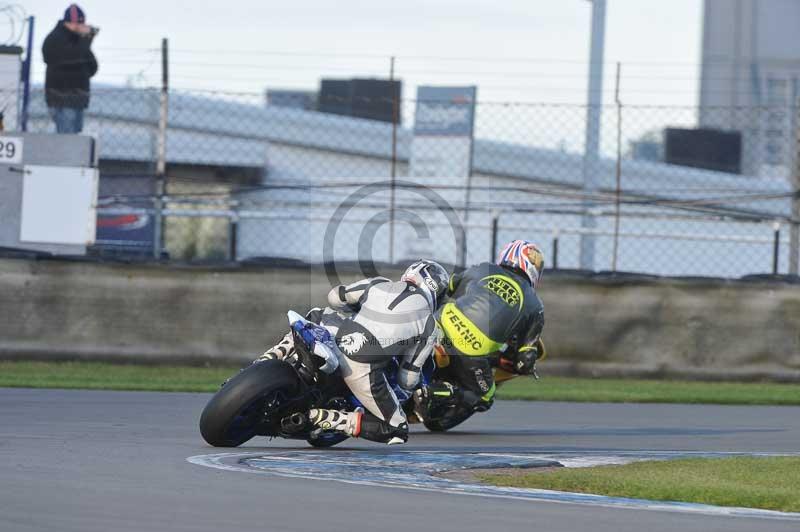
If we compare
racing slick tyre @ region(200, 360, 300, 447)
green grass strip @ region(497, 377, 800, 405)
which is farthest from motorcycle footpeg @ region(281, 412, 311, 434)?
green grass strip @ region(497, 377, 800, 405)

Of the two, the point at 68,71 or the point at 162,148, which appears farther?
the point at 68,71

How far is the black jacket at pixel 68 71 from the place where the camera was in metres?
15.7

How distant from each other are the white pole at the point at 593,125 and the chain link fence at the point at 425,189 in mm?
36

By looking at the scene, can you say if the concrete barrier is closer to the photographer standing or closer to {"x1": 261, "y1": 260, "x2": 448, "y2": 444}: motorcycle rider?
the photographer standing

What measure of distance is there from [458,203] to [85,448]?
9.59 metres

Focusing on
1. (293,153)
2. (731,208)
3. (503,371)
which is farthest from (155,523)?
(293,153)

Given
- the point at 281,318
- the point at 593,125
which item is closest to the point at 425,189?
the point at 593,125

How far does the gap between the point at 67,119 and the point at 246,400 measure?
868cm

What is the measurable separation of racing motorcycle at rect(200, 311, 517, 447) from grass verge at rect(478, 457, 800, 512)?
4.58ft

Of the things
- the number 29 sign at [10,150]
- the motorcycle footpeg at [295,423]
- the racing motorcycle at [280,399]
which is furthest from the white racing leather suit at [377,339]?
the number 29 sign at [10,150]

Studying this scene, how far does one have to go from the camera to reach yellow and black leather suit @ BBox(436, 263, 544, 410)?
395 inches

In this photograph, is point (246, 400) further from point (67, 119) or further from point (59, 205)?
point (67, 119)

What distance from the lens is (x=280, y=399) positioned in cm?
812

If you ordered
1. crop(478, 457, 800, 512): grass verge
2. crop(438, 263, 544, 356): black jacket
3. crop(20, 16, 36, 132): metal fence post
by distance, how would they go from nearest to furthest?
crop(478, 457, 800, 512): grass verge, crop(438, 263, 544, 356): black jacket, crop(20, 16, 36, 132): metal fence post
